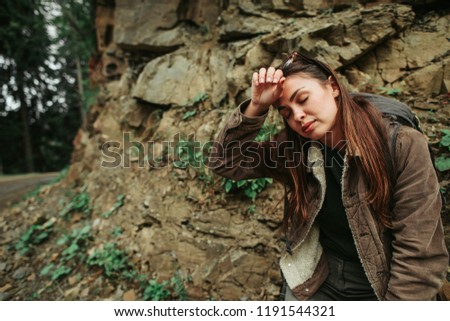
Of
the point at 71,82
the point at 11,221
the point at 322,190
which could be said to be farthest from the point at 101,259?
the point at 71,82

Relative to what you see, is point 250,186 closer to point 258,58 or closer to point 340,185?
point 340,185

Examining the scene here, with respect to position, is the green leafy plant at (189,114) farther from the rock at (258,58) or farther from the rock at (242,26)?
the rock at (242,26)

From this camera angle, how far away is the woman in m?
1.38

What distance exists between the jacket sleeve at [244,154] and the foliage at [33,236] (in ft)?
14.5

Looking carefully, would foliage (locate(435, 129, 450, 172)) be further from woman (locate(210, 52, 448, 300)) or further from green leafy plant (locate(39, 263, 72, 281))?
green leafy plant (locate(39, 263, 72, 281))

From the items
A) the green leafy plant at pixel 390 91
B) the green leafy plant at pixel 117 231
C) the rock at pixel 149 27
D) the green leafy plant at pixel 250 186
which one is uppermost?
the rock at pixel 149 27

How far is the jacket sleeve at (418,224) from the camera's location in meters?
1.35

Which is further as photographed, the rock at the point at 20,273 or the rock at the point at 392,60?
the rock at the point at 20,273

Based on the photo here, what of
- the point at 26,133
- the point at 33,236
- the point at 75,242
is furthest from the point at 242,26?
the point at 26,133

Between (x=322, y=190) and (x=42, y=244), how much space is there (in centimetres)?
509

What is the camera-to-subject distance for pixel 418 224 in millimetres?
1362

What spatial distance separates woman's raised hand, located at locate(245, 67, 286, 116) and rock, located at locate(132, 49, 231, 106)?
110 inches

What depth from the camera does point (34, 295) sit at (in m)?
3.81

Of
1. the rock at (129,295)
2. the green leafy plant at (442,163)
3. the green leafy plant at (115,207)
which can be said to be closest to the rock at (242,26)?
the green leafy plant at (442,163)
